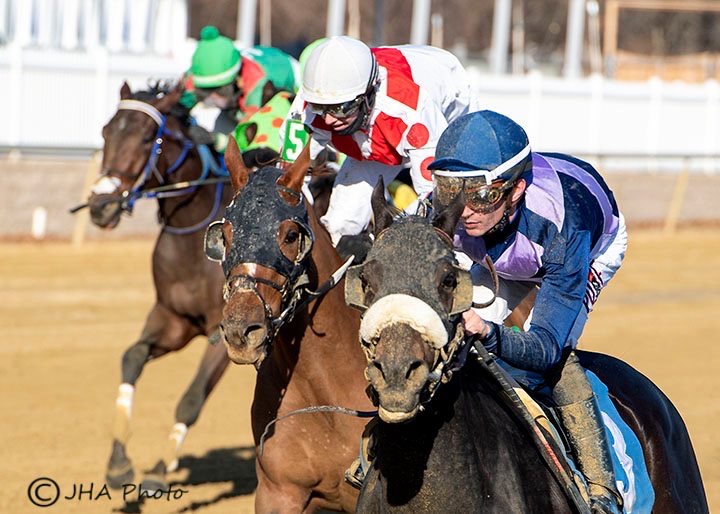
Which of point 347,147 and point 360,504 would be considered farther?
point 347,147

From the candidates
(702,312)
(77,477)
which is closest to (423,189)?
(77,477)

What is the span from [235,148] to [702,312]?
371 inches

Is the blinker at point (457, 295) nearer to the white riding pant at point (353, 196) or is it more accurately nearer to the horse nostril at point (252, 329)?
the horse nostril at point (252, 329)

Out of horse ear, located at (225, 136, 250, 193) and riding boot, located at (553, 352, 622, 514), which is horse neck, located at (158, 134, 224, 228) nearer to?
horse ear, located at (225, 136, 250, 193)

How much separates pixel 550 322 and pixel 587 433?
0.43 m

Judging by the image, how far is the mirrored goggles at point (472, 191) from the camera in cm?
354

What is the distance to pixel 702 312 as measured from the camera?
42.4 ft

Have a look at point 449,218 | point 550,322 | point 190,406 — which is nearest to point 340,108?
point 550,322

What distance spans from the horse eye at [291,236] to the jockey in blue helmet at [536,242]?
0.59 meters

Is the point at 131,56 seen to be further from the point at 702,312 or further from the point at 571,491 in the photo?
the point at 571,491

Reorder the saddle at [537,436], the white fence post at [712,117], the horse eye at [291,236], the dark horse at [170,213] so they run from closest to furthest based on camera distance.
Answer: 1. the saddle at [537,436]
2. the horse eye at [291,236]
3. the dark horse at [170,213]
4. the white fence post at [712,117]

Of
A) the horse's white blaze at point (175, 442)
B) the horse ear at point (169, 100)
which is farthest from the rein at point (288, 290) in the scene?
the horse ear at point (169, 100)

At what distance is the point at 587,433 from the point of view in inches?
149

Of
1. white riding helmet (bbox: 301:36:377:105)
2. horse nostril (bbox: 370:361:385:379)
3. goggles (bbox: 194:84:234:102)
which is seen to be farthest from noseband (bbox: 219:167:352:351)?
goggles (bbox: 194:84:234:102)
